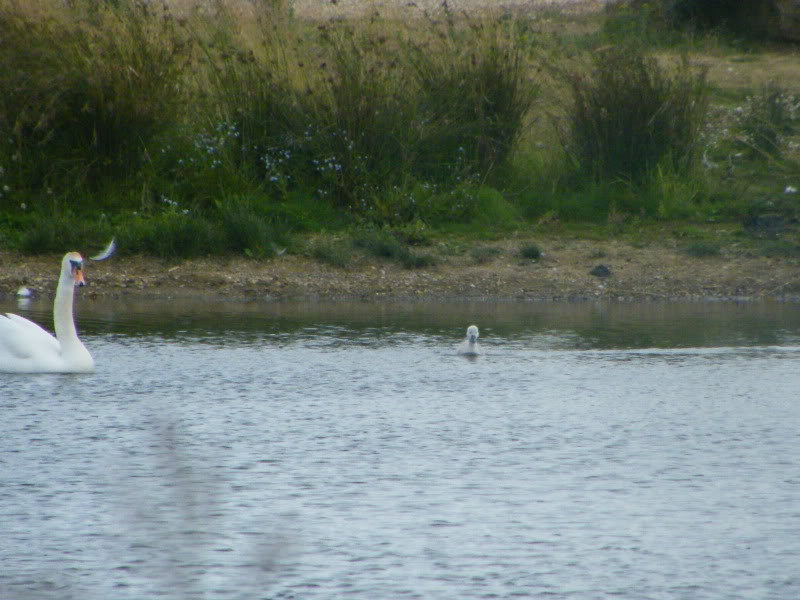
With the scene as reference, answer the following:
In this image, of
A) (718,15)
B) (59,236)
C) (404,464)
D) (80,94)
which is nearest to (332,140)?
(80,94)

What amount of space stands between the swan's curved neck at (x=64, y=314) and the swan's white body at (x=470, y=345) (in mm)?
2634

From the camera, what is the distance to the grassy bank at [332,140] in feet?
49.3

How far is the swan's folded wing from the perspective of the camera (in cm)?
954

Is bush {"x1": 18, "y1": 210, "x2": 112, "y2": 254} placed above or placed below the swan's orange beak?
below

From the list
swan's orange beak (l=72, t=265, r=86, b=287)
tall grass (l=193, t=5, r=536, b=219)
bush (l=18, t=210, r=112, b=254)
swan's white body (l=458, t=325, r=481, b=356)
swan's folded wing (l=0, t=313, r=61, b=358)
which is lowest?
swan's white body (l=458, t=325, r=481, b=356)

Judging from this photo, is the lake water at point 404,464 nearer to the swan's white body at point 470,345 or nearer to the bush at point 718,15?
the swan's white body at point 470,345

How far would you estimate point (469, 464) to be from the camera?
7176 mm

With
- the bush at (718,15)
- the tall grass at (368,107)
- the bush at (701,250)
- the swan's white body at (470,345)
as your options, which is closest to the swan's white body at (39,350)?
the swan's white body at (470,345)

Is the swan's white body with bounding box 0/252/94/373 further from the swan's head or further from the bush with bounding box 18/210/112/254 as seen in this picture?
the bush with bounding box 18/210/112/254

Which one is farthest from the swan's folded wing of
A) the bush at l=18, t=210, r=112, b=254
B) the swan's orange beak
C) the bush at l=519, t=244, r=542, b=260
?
the bush at l=519, t=244, r=542, b=260

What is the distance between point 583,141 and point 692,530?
10.9 metres

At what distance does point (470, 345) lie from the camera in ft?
34.1

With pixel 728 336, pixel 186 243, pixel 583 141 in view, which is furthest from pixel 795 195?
pixel 186 243

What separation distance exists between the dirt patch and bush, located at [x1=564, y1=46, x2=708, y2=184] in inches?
61.9
